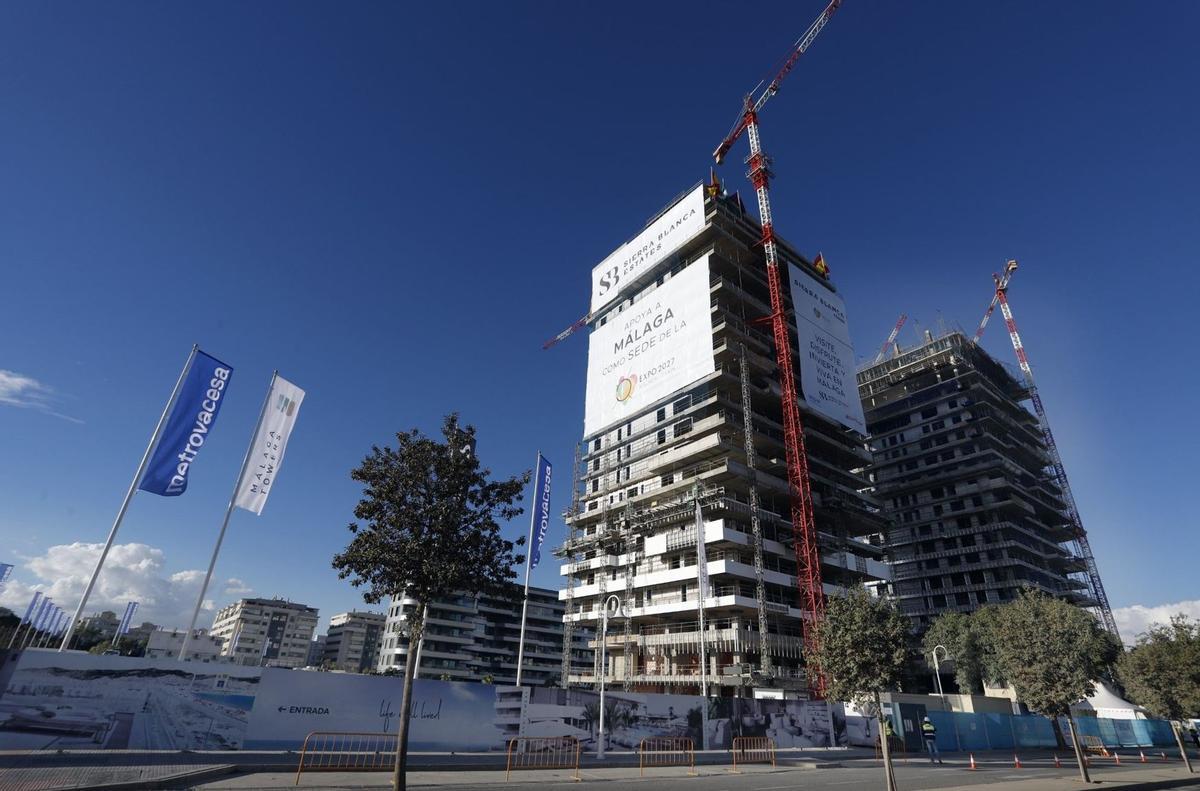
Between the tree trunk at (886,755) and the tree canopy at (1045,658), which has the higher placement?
the tree canopy at (1045,658)

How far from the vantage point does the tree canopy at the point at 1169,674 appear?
96.9ft

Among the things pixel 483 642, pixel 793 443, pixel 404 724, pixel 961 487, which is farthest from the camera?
pixel 483 642

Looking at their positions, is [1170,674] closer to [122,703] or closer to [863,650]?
[863,650]

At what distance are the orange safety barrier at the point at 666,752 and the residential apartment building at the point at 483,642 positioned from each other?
70.0 meters

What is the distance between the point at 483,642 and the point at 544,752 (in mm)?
93795

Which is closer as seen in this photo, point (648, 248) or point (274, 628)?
point (648, 248)

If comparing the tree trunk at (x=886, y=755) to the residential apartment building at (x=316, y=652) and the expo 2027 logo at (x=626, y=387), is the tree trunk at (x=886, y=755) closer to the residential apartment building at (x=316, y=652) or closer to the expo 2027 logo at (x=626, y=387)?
the expo 2027 logo at (x=626, y=387)

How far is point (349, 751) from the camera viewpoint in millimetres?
19141

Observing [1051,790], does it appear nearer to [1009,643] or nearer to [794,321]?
[1009,643]

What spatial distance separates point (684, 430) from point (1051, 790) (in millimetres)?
50205

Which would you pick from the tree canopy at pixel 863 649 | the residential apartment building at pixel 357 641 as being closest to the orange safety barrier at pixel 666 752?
the tree canopy at pixel 863 649

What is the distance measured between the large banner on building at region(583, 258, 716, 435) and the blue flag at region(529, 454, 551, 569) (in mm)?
25884

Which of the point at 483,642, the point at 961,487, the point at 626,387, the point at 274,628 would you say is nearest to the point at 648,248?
the point at 626,387

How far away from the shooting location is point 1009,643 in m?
24.7
